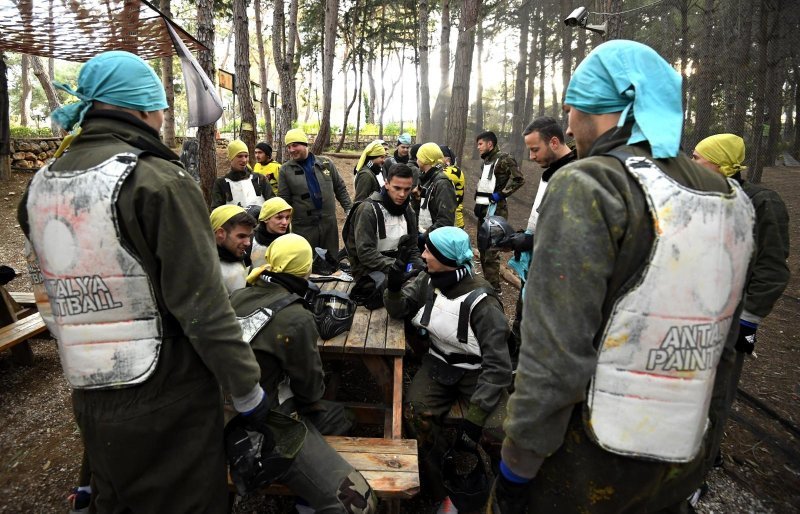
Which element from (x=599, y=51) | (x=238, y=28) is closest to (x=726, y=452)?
(x=599, y=51)

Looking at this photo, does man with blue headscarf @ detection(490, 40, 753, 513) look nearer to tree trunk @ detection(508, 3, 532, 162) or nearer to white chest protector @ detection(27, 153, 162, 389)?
white chest protector @ detection(27, 153, 162, 389)

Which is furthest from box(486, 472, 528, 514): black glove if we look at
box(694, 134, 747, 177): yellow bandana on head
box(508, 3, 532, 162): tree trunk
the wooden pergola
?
box(508, 3, 532, 162): tree trunk

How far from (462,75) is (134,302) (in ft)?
32.6

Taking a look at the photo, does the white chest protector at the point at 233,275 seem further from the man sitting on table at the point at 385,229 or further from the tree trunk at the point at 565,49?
the tree trunk at the point at 565,49

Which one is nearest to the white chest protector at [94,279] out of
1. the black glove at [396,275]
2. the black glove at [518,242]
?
the black glove at [396,275]

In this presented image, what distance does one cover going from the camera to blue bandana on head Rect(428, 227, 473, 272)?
9.05 ft

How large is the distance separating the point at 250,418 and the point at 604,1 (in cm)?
731

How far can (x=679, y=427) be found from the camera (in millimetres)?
1203

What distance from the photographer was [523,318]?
125 cm

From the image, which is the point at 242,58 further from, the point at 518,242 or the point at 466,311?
the point at 466,311

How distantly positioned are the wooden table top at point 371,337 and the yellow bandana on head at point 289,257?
63cm

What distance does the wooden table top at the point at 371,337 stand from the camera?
2.90 metres

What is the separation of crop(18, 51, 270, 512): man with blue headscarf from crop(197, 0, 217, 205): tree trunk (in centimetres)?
476

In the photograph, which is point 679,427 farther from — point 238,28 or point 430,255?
point 238,28
